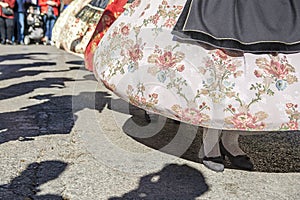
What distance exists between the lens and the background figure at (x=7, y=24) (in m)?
11.3

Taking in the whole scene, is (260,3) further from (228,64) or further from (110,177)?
(110,177)

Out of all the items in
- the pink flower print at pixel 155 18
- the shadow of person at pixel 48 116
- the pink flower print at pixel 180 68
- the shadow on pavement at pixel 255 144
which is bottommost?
the shadow of person at pixel 48 116

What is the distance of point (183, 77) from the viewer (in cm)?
327

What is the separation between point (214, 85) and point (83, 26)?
2.93m

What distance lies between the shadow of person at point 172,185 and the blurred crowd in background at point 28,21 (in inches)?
337

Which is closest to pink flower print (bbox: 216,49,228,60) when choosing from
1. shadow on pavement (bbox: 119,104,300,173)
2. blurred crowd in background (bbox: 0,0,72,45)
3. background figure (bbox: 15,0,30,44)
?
shadow on pavement (bbox: 119,104,300,173)

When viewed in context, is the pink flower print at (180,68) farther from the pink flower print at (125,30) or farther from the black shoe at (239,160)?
the black shoe at (239,160)

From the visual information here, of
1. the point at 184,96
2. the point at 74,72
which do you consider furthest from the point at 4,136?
the point at 74,72

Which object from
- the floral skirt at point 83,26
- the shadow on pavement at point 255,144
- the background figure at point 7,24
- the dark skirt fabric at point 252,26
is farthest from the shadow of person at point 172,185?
the background figure at point 7,24

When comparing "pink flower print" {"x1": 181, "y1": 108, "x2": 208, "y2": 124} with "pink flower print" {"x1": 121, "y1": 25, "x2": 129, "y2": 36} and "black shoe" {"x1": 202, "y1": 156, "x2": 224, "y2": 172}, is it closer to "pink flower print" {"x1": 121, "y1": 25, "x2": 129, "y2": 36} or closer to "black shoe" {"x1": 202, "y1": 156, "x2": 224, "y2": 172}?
"black shoe" {"x1": 202, "y1": 156, "x2": 224, "y2": 172}

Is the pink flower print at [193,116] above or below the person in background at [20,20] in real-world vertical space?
above

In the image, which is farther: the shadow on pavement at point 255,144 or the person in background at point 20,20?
the person in background at point 20,20

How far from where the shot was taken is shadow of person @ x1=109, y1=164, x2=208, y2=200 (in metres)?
3.23

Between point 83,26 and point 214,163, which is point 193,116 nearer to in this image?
point 214,163
